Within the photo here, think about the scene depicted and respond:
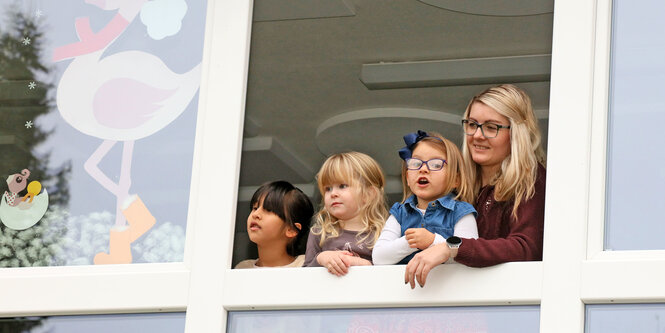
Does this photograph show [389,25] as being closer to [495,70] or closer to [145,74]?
Answer: [495,70]

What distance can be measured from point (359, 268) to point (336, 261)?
8cm

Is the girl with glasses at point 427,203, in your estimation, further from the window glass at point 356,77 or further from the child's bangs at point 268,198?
the child's bangs at point 268,198

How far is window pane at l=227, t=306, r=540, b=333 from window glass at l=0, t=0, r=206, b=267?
397mm

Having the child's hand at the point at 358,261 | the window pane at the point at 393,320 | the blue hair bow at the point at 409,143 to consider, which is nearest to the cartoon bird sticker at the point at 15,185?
the window pane at the point at 393,320

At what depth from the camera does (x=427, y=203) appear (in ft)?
14.9

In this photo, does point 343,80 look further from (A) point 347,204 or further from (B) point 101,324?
(B) point 101,324

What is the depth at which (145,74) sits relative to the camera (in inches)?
194

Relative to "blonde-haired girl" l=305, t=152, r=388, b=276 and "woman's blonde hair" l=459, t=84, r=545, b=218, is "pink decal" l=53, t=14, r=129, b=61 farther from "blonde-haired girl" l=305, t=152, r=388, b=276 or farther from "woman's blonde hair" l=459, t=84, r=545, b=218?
"woman's blonde hair" l=459, t=84, r=545, b=218

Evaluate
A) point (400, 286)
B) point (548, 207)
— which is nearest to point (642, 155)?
point (548, 207)

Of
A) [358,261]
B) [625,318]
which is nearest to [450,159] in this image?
[358,261]

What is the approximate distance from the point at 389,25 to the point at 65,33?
1216 mm

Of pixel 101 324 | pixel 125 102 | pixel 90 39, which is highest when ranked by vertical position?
pixel 90 39

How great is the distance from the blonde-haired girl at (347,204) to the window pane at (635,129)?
0.85m

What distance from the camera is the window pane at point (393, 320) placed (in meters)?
4.18
